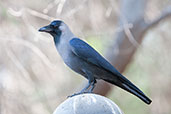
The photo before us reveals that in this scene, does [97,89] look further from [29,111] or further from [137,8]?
[137,8]

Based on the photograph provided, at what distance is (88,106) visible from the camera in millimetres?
3650

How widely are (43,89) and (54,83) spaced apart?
41cm

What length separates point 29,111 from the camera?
8078 millimetres

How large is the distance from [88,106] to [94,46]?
5.41 metres

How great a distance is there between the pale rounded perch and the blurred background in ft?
12.0

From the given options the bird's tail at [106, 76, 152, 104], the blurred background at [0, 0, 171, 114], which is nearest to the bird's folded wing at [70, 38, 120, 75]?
the bird's tail at [106, 76, 152, 104]

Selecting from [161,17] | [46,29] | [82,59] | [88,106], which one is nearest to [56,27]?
[46,29]

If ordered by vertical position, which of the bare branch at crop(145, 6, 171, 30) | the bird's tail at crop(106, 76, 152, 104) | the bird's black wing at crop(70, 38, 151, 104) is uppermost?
the bare branch at crop(145, 6, 171, 30)

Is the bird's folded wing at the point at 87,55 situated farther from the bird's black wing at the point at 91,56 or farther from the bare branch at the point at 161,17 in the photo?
the bare branch at the point at 161,17

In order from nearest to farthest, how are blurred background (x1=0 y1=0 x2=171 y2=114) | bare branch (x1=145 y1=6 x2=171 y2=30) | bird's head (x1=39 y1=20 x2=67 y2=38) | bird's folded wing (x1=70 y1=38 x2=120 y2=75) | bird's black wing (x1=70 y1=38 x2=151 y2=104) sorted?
bird's black wing (x1=70 y1=38 x2=151 y2=104) → bird's folded wing (x1=70 y1=38 x2=120 y2=75) → bird's head (x1=39 y1=20 x2=67 y2=38) → blurred background (x1=0 y1=0 x2=171 y2=114) → bare branch (x1=145 y1=6 x2=171 y2=30)

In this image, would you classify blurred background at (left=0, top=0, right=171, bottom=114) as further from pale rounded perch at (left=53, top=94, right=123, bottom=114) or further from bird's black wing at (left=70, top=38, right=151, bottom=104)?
pale rounded perch at (left=53, top=94, right=123, bottom=114)

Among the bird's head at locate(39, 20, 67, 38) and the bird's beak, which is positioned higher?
the bird's head at locate(39, 20, 67, 38)

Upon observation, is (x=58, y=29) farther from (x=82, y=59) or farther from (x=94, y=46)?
(x=94, y=46)

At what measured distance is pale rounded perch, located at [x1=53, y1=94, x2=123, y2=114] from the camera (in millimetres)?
3611
